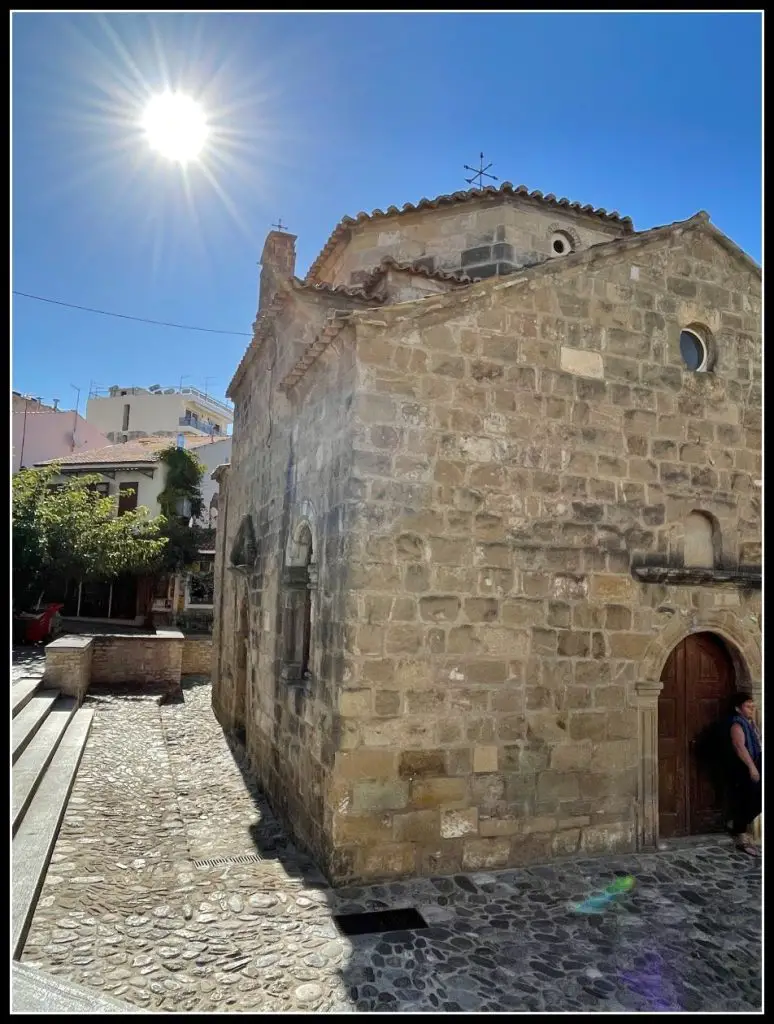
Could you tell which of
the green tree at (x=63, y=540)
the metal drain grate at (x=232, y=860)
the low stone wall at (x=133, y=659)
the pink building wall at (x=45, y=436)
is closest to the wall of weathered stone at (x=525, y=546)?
the metal drain grate at (x=232, y=860)

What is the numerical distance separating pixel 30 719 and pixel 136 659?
5.63m

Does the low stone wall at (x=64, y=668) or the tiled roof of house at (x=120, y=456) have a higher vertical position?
the tiled roof of house at (x=120, y=456)

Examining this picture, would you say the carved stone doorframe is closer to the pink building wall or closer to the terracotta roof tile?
the terracotta roof tile

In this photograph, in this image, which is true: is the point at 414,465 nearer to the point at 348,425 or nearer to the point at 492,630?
the point at 348,425

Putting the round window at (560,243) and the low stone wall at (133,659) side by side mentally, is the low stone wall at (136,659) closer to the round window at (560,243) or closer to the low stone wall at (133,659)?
the low stone wall at (133,659)

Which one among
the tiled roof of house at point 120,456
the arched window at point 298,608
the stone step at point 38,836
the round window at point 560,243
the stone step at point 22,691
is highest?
the round window at point 560,243

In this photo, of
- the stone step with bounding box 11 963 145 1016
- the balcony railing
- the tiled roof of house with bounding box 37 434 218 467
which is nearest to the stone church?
the stone step with bounding box 11 963 145 1016

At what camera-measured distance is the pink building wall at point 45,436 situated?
28.0 meters

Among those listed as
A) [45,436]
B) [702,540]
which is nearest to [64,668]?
[702,540]

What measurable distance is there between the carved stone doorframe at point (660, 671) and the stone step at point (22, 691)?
753 centimetres

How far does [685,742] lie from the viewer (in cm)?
650

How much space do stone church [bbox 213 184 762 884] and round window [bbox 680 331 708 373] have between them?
25 millimetres

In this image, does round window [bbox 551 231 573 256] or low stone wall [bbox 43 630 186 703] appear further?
low stone wall [bbox 43 630 186 703]

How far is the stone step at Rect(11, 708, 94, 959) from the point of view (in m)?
4.33
